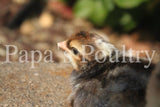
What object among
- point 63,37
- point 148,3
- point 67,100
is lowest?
point 67,100

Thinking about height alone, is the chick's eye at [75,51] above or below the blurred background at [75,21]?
below

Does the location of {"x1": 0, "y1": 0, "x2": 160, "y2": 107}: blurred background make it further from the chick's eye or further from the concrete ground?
the chick's eye

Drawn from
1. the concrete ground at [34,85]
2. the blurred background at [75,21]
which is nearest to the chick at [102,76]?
the concrete ground at [34,85]

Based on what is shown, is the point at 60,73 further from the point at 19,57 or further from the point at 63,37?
the point at 63,37

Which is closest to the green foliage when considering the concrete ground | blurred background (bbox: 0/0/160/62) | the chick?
blurred background (bbox: 0/0/160/62)

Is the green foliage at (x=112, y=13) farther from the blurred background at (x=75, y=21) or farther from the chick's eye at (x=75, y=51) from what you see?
the chick's eye at (x=75, y=51)

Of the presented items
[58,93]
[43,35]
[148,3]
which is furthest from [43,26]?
[58,93]

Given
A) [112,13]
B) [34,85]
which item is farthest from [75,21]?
[34,85]
